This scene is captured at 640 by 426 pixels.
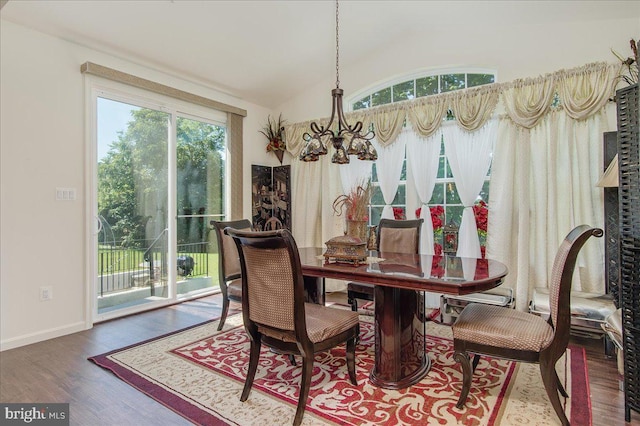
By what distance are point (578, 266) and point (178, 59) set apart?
183 inches

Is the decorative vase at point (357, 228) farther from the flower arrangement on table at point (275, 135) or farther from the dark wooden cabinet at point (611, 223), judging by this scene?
the flower arrangement on table at point (275, 135)

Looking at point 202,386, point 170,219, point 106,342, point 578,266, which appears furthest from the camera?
point 170,219

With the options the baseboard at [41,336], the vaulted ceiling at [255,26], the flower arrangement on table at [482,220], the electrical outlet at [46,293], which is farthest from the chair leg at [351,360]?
the vaulted ceiling at [255,26]

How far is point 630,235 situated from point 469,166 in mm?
2024

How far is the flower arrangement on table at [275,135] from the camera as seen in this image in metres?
5.46

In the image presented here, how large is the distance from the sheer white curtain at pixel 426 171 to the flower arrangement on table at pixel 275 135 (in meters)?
2.10

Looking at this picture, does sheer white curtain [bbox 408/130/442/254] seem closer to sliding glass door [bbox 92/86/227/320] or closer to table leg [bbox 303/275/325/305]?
table leg [bbox 303/275/325/305]

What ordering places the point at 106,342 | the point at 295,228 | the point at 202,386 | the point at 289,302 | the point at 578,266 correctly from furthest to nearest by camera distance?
the point at 295,228 < the point at 578,266 < the point at 106,342 < the point at 202,386 < the point at 289,302

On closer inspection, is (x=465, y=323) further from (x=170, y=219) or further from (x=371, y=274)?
(x=170, y=219)

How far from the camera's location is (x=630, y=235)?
2039 millimetres

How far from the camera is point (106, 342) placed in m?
3.11

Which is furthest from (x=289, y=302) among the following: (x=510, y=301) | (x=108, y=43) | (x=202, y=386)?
(x=108, y=43)

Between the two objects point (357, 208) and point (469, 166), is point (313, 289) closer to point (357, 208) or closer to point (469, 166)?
point (357, 208)

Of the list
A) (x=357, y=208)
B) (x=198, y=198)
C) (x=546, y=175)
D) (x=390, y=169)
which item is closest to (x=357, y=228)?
(x=357, y=208)
